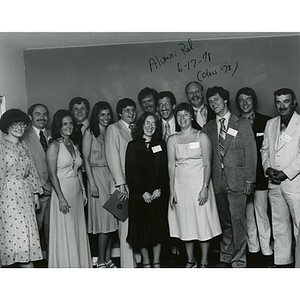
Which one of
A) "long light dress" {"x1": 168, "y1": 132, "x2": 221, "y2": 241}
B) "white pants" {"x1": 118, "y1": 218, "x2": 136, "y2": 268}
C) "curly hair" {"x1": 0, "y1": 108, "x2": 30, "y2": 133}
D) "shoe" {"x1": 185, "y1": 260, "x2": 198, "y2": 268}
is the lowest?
"shoe" {"x1": 185, "y1": 260, "x2": 198, "y2": 268}

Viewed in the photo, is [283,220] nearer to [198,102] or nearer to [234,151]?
[234,151]

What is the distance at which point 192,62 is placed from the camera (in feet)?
13.2

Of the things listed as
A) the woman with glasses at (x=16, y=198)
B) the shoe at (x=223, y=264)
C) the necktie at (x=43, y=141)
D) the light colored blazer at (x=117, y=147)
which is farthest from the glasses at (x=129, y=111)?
the shoe at (x=223, y=264)

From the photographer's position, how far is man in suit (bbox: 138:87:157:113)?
4066mm

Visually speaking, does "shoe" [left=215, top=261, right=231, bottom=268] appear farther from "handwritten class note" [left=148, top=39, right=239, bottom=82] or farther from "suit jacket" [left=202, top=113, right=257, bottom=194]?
"handwritten class note" [left=148, top=39, right=239, bottom=82]

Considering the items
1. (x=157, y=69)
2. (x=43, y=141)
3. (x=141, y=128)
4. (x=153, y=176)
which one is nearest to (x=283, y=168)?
(x=153, y=176)

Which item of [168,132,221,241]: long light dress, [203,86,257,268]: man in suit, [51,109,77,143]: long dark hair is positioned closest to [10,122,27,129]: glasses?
[51,109,77,143]: long dark hair

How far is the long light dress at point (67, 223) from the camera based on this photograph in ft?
13.4

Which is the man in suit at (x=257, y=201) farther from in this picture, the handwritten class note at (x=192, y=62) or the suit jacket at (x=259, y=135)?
the handwritten class note at (x=192, y=62)

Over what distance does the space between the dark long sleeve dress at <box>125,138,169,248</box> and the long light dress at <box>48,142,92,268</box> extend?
485 millimetres

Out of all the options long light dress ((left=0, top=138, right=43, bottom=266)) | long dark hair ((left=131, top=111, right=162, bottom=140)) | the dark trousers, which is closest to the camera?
long light dress ((left=0, top=138, right=43, bottom=266))

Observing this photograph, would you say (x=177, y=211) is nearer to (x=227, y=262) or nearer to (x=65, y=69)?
(x=227, y=262)

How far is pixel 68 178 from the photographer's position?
13.4 ft

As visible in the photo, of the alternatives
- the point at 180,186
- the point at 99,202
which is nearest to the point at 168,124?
the point at 180,186
